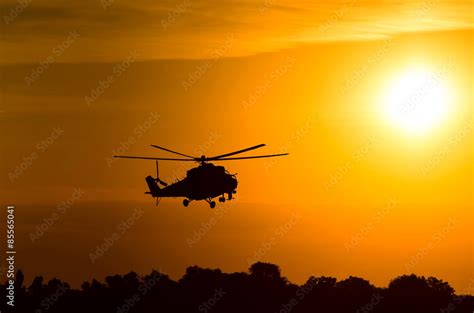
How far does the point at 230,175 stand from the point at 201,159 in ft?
13.7

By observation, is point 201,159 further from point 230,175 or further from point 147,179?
point 147,179

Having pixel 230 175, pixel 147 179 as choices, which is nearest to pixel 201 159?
pixel 230 175

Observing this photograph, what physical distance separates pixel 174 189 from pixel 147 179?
1468 centimetres

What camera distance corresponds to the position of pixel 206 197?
496 ft

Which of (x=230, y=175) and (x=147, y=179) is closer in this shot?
(x=230, y=175)

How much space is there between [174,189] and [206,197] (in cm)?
679

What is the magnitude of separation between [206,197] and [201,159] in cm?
457

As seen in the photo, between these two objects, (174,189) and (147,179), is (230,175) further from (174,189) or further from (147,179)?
(147,179)

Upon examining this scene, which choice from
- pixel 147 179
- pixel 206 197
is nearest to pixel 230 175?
pixel 206 197

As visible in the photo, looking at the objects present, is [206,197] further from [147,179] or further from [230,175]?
[147,179]

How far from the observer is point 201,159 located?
152 meters

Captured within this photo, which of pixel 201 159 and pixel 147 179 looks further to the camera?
pixel 147 179

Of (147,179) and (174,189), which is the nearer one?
(174,189)

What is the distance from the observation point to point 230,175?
15012 cm
